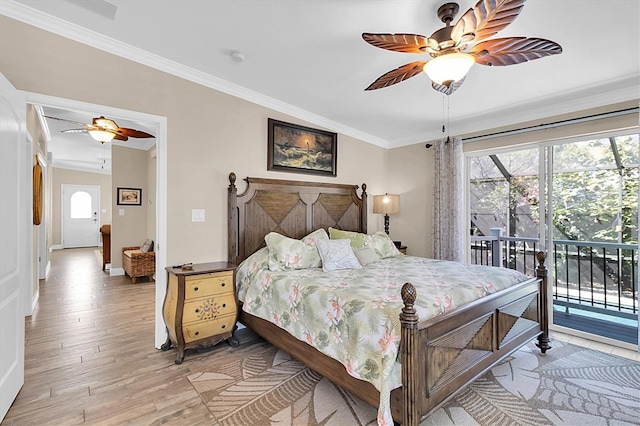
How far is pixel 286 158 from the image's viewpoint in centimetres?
401

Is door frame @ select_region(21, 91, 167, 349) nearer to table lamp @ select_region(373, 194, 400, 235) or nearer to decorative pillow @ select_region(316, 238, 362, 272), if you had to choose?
decorative pillow @ select_region(316, 238, 362, 272)

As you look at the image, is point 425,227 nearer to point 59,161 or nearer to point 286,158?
point 286,158

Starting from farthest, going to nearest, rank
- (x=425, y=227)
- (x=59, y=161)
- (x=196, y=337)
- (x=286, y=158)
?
(x=59, y=161), (x=425, y=227), (x=286, y=158), (x=196, y=337)

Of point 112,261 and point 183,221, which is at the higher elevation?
point 183,221

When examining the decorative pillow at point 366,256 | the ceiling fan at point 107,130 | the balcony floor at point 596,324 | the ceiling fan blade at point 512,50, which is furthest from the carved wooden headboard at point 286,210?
the balcony floor at point 596,324

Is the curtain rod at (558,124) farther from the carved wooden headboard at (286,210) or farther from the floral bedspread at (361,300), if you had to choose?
the floral bedspread at (361,300)

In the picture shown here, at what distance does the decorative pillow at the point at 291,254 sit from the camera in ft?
10.2

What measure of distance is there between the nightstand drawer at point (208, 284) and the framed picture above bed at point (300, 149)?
4.90ft

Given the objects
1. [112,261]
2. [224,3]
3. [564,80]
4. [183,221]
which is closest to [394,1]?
[224,3]

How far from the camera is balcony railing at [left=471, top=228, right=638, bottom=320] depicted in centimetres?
348

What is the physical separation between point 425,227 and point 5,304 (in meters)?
4.62

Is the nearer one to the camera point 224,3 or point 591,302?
point 224,3

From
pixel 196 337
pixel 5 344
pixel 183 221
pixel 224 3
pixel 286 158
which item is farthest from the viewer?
pixel 286 158

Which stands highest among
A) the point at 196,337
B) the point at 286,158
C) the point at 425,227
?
the point at 286,158
